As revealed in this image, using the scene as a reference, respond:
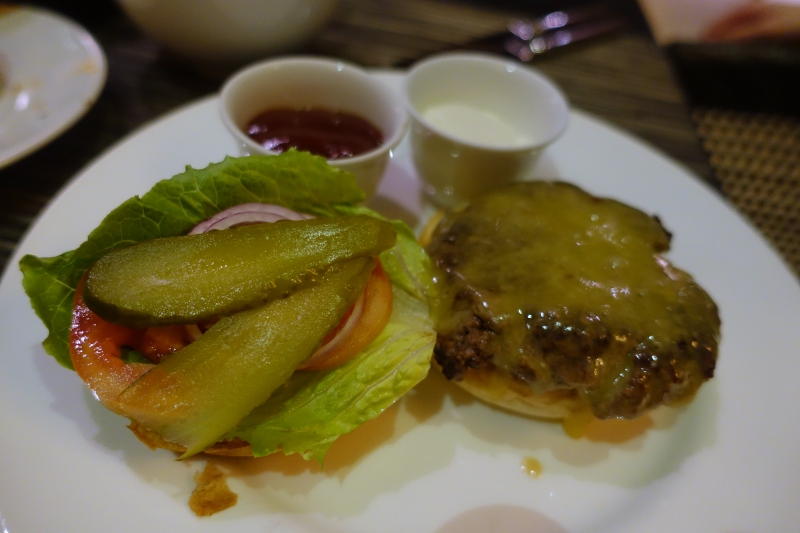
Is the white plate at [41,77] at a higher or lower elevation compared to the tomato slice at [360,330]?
higher

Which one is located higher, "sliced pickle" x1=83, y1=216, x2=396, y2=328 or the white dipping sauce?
"sliced pickle" x1=83, y1=216, x2=396, y2=328

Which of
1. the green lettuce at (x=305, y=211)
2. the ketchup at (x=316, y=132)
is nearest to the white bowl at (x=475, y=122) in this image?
the ketchup at (x=316, y=132)

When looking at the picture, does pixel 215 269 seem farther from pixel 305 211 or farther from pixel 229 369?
pixel 305 211

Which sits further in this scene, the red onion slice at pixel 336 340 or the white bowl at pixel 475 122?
the white bowl at pixel 475 122

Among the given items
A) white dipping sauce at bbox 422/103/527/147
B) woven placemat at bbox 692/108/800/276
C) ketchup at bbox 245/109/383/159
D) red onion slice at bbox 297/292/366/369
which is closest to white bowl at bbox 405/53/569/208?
white dipping sauce at bbox 422/103/527/147

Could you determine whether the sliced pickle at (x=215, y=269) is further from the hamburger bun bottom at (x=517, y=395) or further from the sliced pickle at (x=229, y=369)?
the hamburger bun bottom at (x=517, y=395)

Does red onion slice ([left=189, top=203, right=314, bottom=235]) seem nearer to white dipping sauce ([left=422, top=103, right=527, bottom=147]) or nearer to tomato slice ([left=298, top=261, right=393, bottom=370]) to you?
tomato slice ([left=298, top=261, right=393, bottom=370])
